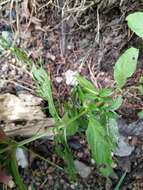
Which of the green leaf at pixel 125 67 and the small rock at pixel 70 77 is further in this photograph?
the small rock at pixel 70 77

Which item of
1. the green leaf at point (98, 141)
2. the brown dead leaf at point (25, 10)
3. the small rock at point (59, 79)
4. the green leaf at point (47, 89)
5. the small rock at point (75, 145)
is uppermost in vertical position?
the brown dead leaf at point (25, 10)

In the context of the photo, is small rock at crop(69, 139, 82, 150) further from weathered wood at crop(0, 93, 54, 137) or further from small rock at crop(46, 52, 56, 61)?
small rock at crop(46, 52, 56, 61)

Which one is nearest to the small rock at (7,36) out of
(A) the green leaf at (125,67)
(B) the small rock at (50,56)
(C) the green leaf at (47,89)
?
(B) the small rock at (50,56)

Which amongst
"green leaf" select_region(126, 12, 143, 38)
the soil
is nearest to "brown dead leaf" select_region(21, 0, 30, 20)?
the soil

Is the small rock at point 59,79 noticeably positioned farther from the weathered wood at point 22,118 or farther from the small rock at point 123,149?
the small rock at point 123,149

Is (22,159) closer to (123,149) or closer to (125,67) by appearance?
(123,149)

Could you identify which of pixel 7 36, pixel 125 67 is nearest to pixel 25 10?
pixel 7 36
